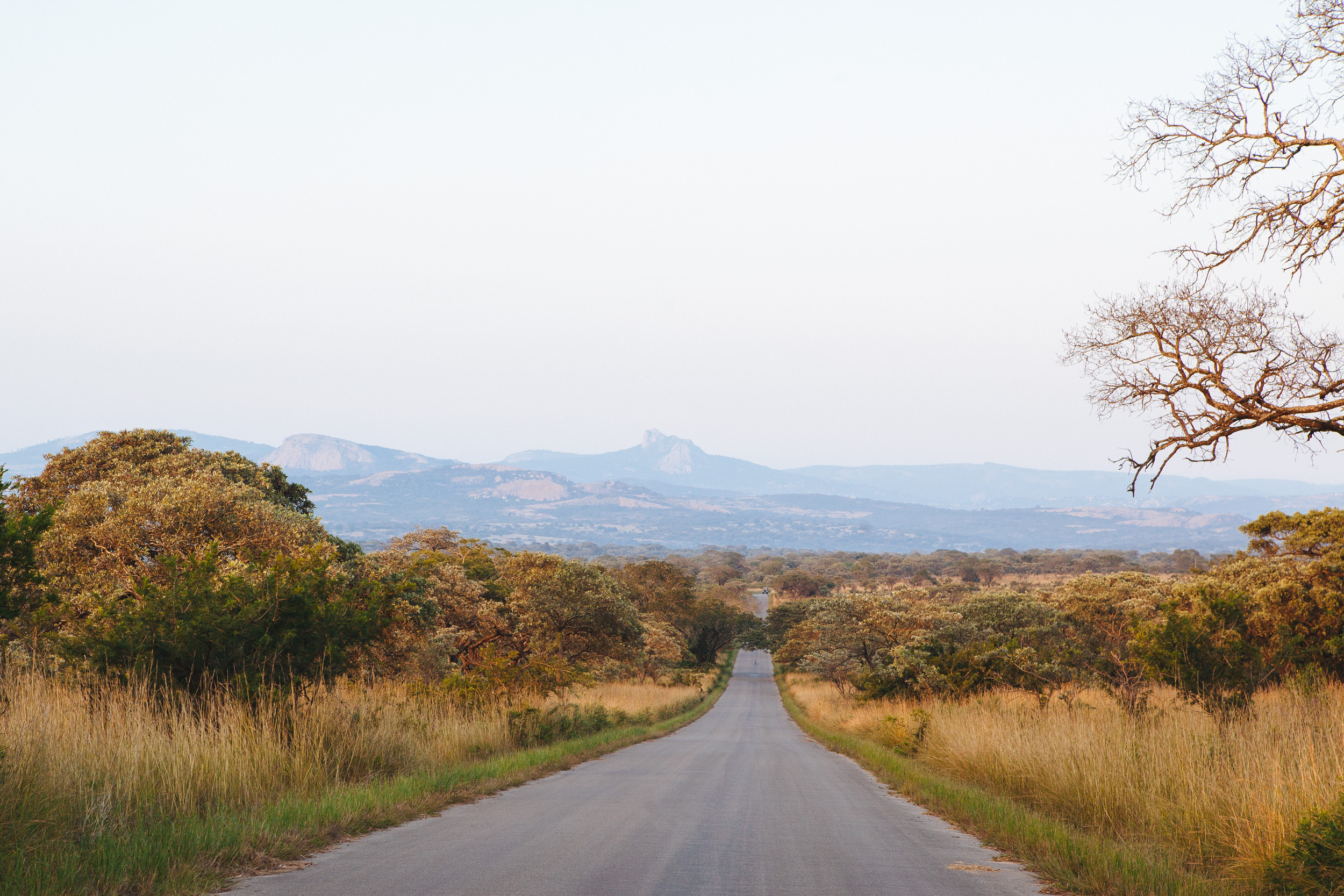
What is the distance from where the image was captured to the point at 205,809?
26.6ft

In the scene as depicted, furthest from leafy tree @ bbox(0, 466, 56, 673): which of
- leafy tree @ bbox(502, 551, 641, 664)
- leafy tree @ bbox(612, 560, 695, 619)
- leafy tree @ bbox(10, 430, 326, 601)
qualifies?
leafy tree @ bbox(612, 560, 695, 619)

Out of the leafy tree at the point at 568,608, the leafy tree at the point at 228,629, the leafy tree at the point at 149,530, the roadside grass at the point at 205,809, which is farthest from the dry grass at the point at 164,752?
the leafy tree at the point at 568,608

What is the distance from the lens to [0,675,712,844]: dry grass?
21.9 feet

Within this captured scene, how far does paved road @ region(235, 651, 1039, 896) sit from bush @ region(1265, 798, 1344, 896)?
1.72 meters

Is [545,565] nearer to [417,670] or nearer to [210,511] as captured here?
[417,670]

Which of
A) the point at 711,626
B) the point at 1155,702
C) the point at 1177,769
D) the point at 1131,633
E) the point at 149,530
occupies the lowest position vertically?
the point at 711,626

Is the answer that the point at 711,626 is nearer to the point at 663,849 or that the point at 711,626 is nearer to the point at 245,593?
A: the point at 245,593

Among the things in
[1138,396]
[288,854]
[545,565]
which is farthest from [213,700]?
[545,565]

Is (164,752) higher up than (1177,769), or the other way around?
(164,752)

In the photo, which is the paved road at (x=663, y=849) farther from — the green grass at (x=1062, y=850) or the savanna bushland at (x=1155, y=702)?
Result: the savanna bushland at (x=1155, y=702)

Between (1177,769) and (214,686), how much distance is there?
35.8ft

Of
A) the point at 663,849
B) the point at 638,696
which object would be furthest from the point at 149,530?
the point at 638,696

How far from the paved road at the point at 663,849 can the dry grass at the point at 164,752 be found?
5.14 ft

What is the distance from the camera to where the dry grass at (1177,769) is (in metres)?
7.22
